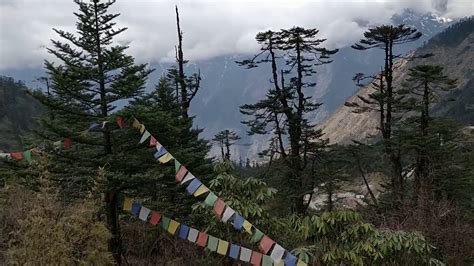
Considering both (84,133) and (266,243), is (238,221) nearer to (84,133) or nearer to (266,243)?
(266,243)

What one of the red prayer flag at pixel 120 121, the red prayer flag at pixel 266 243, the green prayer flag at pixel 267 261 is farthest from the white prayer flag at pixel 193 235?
the red prayer flag at pixel 120 121

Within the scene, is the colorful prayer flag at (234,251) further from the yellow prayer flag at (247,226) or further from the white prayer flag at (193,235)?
the white prayer flag at (193,235)

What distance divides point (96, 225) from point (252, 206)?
3023mm

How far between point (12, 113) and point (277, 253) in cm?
10546

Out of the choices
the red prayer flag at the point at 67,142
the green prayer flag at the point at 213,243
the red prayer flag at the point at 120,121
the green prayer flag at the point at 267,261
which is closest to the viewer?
the green prayer flag at the point at 267,261

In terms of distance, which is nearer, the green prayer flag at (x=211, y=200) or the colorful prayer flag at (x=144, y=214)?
the green prayer flag at (x=211, y=200)

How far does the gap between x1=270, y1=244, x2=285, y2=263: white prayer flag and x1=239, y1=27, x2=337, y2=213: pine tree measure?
14.0 m

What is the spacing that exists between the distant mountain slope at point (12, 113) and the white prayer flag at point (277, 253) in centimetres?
8369

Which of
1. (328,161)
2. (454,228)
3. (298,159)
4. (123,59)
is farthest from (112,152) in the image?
(328,161)

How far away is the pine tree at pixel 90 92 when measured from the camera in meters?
12.5

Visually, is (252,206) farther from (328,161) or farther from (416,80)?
(416,80)

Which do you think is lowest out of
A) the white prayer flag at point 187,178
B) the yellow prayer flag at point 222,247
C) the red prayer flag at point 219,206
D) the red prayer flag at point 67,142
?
the yellow prayer flag at point 222,247

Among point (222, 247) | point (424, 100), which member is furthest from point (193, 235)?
point (424, 100)

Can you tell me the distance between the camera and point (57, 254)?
6477 millimetres
